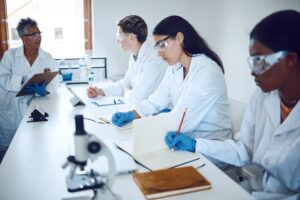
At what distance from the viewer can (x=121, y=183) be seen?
113 cm

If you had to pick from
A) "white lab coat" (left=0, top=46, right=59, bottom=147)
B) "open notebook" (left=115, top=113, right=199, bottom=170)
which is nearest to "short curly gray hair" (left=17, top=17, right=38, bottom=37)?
"white lab coat" (left=0, top=46, right=59, bottom=147)

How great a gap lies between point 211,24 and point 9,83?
219 cm

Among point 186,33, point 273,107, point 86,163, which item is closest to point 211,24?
point 186,33

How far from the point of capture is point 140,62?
8.52 feet

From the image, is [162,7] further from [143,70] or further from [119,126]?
[119,126]

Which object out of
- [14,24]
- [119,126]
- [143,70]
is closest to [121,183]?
[119,126]

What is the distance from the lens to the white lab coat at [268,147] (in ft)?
3.72

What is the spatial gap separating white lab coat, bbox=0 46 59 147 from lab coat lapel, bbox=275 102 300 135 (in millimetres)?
2047

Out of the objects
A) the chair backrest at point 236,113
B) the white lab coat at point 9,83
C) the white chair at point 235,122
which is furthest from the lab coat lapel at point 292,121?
the white lab coat at point 9,83

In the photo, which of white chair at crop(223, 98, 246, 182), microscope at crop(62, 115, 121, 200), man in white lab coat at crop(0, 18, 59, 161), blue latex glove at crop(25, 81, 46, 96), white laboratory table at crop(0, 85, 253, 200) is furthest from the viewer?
man in white lab coat at crop(0, 18, 59, 161)

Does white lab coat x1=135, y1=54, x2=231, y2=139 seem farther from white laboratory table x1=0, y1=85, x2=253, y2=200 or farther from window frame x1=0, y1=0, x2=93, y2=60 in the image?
window frame x1=0, y1=0, x2=93, y2=60

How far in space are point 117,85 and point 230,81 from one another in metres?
1.24

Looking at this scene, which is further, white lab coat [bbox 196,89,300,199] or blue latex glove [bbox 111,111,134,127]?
blue latex glove [bbox 111,111,134,127]

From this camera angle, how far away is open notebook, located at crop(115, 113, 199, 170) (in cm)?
129
